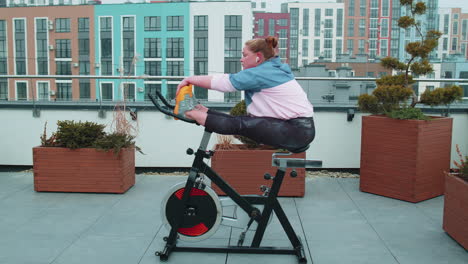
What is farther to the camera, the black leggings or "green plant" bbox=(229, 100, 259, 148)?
"green plant" bbox=(229, 100, 259, 148)

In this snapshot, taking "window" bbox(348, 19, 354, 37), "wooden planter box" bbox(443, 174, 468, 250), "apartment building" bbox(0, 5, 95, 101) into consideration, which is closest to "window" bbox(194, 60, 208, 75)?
"apartment building" bbox(0, 5, 95, 101)

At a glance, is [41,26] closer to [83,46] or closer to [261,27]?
[83,46]

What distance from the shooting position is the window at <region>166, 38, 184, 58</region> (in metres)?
78.8

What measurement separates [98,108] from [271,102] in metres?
3.59

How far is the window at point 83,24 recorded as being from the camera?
79.7m

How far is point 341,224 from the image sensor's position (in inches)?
154

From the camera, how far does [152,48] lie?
79.4m

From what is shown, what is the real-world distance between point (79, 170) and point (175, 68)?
242ft

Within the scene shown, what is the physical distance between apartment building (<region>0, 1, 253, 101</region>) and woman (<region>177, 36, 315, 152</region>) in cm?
7119

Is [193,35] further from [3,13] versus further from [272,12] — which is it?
[272,12]

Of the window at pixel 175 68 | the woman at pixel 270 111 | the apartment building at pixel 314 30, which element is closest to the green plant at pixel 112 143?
the woman at pixel 270 111

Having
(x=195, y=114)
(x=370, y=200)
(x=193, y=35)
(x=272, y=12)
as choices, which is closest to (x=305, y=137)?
(x=195, y=114)

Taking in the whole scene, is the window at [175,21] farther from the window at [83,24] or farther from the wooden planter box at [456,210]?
the wooden planter box at [456,210]

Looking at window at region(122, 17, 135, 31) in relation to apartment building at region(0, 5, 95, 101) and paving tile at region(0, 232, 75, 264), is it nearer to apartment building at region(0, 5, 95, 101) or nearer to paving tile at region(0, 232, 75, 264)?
apartment building at region(0, 5, 95, 101)
